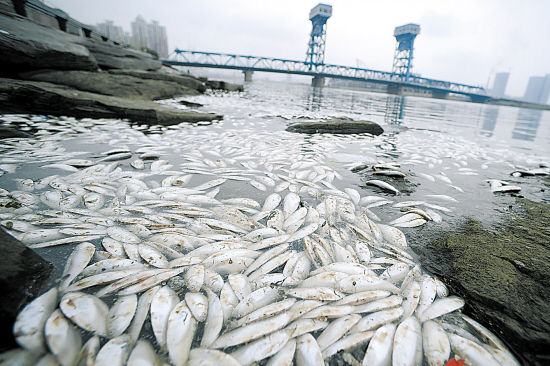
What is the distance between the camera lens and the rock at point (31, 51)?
5027 millimetres

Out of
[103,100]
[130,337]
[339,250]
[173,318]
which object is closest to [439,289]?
[339,250]

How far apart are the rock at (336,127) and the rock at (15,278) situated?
13.6 ft

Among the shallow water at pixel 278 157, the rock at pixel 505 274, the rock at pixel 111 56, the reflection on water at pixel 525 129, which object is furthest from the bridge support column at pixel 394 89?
the rock at pixel 505 274

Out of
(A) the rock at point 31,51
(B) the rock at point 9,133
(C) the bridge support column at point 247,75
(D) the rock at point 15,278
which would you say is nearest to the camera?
(D) the rock at point 15,278

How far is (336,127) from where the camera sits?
4.92 metres

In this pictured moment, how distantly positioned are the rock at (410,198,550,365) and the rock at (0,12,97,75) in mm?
7739

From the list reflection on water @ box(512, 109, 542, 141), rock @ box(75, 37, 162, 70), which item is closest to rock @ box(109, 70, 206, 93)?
rock @ box(75, 37, 162, 70)

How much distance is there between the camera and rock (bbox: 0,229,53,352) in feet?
2.40

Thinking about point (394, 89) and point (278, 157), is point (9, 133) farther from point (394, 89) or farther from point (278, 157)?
point (394, 89)

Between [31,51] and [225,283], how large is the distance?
735cm

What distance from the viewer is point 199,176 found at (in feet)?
7.26

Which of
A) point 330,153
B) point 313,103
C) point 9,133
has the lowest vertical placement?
point 330,153

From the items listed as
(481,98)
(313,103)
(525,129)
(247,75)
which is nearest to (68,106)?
(313,103)

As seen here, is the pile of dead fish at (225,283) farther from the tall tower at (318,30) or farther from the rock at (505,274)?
the tall tower at (318,30)
